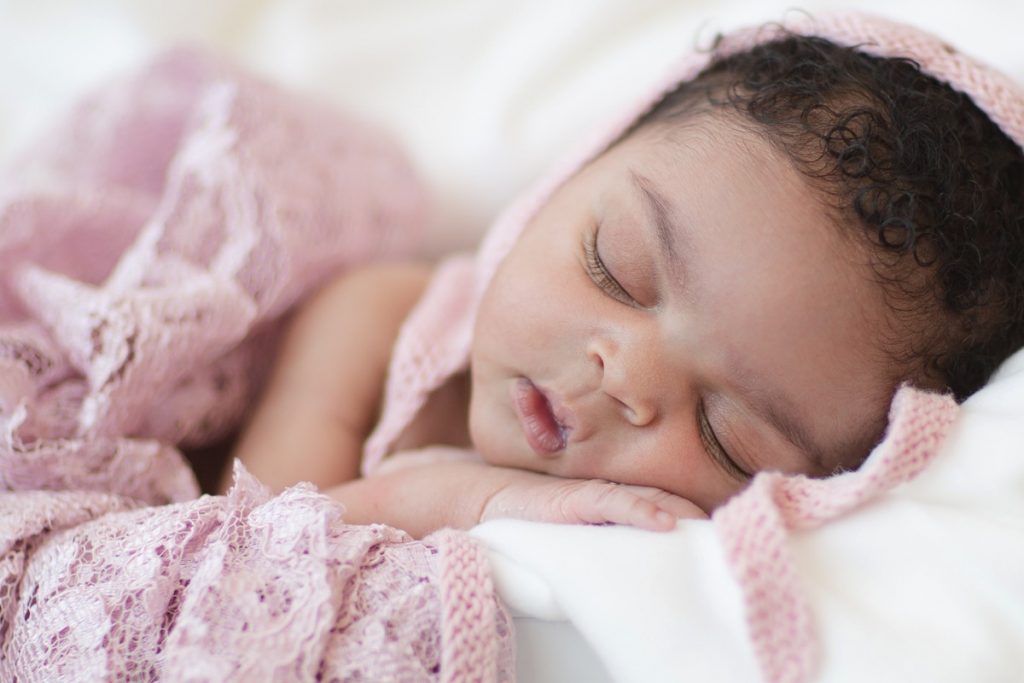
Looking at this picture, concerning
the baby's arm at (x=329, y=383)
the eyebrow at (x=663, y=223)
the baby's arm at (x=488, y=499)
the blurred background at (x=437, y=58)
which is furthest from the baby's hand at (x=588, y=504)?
the blurred background at (x=437, y=58)

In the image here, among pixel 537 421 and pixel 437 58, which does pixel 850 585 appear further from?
pixel 437 58

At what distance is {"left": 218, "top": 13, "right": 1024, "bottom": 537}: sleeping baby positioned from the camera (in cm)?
96

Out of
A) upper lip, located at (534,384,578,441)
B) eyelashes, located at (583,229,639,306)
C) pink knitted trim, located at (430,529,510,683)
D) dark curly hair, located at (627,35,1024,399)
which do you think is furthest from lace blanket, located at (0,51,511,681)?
dark curly hair, located at (627,35,1024,399)

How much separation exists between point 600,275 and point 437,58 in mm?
1104

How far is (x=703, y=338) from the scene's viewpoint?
977mm

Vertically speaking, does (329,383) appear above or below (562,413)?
below

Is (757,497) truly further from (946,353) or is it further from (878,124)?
(878,124)

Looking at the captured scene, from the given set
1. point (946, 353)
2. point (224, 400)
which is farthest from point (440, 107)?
point (946, 353)

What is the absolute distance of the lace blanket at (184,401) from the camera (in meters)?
0.81

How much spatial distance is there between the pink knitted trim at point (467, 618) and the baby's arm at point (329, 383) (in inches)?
17.6

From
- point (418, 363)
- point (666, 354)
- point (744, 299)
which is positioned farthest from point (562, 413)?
point (418, 363)

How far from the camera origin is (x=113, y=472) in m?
1.12

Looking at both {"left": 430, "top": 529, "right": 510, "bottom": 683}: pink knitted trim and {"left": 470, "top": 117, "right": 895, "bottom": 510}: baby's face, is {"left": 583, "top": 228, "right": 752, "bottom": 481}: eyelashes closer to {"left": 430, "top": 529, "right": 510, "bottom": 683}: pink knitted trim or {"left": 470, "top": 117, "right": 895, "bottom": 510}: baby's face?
{"left": 470, "top": 117, "right": 895, "bottom": 510}: baby's face

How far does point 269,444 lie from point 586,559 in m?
0.61
